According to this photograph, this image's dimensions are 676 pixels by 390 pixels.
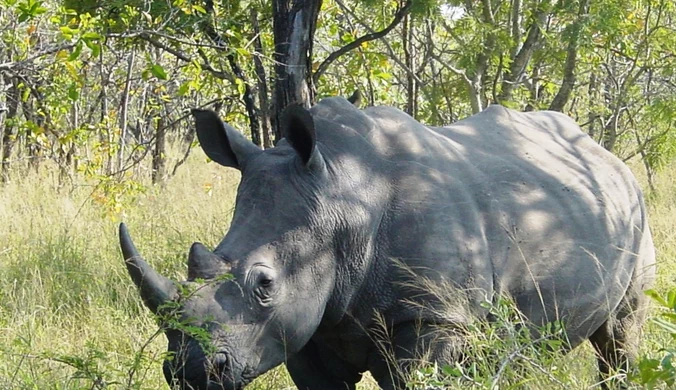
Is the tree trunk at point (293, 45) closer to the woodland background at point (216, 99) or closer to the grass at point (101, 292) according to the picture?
the woodland background at point (216, 99)

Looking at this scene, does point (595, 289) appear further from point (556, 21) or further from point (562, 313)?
point (556, 21)

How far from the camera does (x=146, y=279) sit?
4.12 metres

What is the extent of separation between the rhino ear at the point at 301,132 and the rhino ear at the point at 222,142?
0.29 metres

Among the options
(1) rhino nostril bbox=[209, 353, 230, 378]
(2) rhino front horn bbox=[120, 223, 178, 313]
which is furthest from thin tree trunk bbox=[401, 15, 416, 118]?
(1) rhino nostril bbox=[209, 353, 230, 378]

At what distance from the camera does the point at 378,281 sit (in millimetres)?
4473

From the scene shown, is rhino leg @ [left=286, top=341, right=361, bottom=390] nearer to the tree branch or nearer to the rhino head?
the rhino head

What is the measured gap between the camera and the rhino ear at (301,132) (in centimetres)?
428

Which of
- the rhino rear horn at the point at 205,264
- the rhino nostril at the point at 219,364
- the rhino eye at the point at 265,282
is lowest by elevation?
the rhino nostril at the point at 219,364

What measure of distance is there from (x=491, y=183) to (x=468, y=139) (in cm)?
45

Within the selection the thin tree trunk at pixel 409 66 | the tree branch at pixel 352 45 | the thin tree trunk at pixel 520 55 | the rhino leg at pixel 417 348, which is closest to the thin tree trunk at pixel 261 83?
the tree branch at pixel 352 45

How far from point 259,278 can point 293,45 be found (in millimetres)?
2568

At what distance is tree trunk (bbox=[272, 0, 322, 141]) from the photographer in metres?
6.41

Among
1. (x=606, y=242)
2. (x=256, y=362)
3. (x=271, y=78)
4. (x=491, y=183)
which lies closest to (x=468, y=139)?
(x=491, y=183)

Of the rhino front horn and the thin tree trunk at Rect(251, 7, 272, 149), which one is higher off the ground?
the thin tree trunk at Rect(251, 7, 272, 149)
